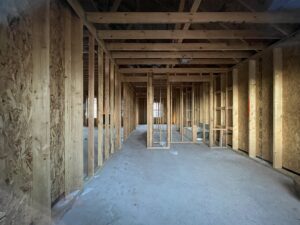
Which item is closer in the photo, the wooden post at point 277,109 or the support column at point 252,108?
the wooden post at point 277,109

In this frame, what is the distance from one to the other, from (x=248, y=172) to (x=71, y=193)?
3100 millimetres

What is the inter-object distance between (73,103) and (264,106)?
4.16 m

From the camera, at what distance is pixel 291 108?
140 inches

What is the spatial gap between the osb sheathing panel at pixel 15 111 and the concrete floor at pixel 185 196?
66 centimetres

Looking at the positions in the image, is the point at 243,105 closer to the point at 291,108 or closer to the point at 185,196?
the point at 291,108

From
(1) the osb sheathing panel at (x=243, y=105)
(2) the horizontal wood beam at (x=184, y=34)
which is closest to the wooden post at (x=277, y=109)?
(2) the horizontal wood beam at (x=184, y=34)

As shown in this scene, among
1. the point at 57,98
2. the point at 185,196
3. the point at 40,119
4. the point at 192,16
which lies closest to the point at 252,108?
the point at 192,16

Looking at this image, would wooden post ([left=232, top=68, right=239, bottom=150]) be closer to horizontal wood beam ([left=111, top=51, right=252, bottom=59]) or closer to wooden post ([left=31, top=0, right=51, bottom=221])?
horizontal wood beam ([left=111, top=51, right=252, bottom=59])

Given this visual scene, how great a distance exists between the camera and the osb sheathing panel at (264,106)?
13.7ft

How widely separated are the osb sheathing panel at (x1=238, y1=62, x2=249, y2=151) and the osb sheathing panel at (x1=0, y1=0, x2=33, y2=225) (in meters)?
5.11

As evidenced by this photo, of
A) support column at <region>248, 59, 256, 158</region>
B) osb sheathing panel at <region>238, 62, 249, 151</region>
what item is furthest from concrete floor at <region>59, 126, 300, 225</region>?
osb sheathing panel at <region>238, 62, 249, 151</region>

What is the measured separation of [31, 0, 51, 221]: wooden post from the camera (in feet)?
5.63

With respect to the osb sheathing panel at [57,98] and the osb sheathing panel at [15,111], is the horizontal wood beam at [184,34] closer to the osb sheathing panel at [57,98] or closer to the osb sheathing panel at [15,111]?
the osb sheathing panel at [57,98]

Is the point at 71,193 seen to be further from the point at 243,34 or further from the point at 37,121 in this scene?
the point at 243,34
